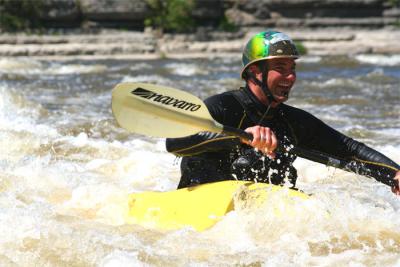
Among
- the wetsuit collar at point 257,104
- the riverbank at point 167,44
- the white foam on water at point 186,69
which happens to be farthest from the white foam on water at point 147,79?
the wetsuit collar at point 257,104

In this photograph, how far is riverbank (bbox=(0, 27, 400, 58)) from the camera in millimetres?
19500

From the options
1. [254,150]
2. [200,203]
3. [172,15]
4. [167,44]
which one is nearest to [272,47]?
[254,150]

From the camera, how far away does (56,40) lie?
20234 millimetres

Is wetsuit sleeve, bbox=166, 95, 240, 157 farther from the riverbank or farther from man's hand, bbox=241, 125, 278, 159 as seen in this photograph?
the riverbank

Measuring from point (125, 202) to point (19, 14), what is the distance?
18779 mm

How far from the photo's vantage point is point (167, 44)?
69.2ft

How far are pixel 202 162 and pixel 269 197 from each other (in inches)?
15.6

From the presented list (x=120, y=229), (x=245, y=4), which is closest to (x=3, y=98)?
(x=120, y=229)

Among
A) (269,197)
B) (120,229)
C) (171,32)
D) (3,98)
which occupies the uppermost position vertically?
(269,197)

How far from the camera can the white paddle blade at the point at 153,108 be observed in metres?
3.56

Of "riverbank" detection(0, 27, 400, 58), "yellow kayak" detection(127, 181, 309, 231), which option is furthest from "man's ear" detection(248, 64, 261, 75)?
"riverbank" detection(0, 27, 400, 58)

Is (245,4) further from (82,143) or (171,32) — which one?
(82,143)

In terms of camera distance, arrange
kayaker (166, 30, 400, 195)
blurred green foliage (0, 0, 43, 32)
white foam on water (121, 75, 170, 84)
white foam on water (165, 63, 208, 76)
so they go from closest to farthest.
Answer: kayaker (166, 30, 400, 195) → white foam on water (121, 75, 170, 84) → white foam on water (165, 63, 208, 76) → blurred green foliage (0, 0, 43, 32)

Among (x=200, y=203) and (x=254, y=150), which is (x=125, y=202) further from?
(x=254, y=150)
